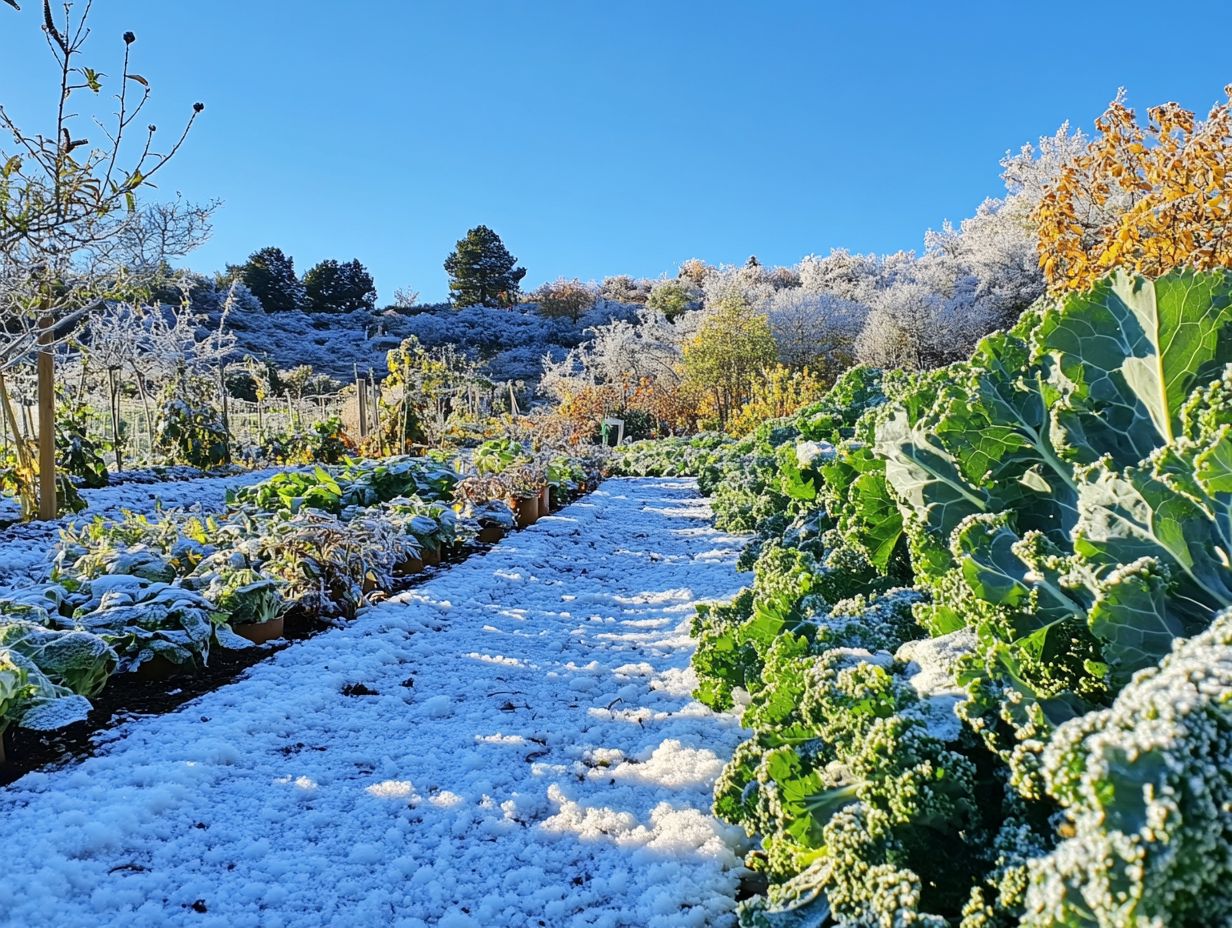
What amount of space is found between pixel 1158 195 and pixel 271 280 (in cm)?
4179

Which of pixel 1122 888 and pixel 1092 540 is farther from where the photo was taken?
pixel 1092 540

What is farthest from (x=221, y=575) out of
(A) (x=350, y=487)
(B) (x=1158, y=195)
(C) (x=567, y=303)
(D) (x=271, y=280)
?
(D) (x=271, y=280)

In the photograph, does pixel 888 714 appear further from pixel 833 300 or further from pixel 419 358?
pixel 833 300

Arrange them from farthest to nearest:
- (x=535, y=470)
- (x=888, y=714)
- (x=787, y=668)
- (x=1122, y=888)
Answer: (x=535, y=470)
(x=787, y=668)
(x=888, y=714)
(x=1122, y=888)

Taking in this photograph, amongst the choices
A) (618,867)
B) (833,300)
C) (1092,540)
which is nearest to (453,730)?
(618,867)

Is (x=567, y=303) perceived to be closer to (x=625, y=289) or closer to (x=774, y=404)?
(x=625, y=289)

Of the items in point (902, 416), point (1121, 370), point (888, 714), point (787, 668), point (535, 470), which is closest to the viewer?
point (888, 714)

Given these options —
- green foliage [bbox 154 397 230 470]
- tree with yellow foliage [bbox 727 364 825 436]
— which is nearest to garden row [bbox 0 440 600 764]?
green foliage [bbox 154 397 230 470]

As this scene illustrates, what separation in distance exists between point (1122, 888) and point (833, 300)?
2427cm

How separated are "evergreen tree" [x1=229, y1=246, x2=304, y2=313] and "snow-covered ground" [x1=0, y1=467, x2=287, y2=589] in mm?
34239

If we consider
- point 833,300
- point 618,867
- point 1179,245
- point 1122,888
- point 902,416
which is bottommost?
point 618,867

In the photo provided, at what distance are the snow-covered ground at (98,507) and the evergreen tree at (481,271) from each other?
3684cm

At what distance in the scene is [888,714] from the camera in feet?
4.50

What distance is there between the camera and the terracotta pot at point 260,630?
10.5 feet
